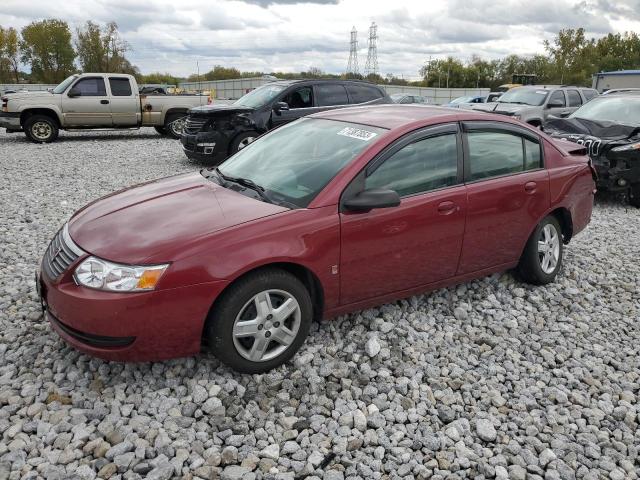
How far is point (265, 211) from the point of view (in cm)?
332

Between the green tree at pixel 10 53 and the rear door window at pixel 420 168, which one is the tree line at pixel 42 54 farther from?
the rear door window at pixel 420 168

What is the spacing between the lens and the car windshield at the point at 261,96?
34.3 ft

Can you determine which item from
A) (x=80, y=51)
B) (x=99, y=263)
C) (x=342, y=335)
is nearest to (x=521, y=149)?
(x=342, y=335)

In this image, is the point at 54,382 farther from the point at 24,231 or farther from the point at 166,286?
the point at 24,231

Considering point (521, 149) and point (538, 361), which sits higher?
point (521, 149)

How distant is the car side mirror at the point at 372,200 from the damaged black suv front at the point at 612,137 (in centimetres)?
564

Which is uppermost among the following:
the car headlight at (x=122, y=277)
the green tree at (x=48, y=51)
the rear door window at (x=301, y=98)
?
the green tree at (x=48, y=51)

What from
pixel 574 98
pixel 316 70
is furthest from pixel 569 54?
pixel 574 98

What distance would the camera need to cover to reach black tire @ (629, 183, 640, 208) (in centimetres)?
796

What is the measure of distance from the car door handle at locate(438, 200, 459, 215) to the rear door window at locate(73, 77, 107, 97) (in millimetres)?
12792

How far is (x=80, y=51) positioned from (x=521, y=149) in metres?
54.0

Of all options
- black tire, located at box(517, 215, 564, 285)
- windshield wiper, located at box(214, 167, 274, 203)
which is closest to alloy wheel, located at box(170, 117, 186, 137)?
windshield wiper, located at box(214, 167, 274, 203)

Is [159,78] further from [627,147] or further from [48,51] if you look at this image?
[627,147]

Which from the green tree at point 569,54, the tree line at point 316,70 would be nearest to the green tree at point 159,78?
the tree line at point 316,70
